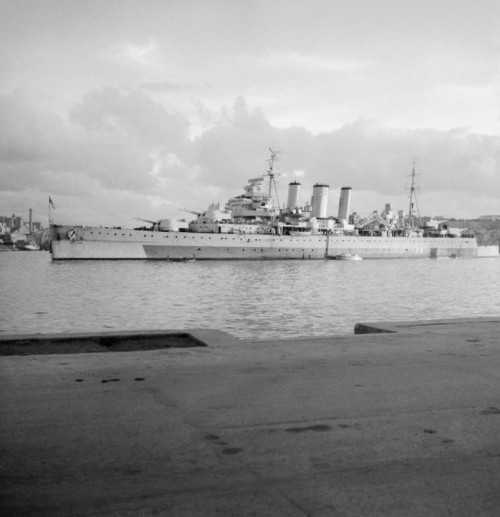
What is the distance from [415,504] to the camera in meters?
1.82

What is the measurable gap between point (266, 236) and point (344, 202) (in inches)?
820

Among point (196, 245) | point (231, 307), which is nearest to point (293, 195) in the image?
point (196, 245)

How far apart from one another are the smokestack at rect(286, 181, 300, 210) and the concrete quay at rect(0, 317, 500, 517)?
227ft

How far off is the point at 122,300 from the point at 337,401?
17396 mm

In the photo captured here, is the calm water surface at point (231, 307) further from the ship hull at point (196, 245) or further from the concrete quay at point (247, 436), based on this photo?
the ship hull at point (196, 245)

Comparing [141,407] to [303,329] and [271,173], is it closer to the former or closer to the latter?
[303,329]

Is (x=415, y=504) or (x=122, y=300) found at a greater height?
(x=415, y=504)

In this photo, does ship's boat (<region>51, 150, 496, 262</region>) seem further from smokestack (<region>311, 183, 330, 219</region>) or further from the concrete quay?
the concrete quay

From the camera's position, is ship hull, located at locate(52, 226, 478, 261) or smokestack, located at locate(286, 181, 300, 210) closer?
ship hull, located at locate(52, 226, 478, 261)

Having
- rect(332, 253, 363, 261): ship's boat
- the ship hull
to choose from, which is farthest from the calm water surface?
rect(332, 253, 363, 261): ship's boat

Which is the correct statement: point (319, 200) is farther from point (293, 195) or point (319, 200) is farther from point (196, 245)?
point (196, 245)

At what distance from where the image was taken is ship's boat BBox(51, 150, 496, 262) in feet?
181

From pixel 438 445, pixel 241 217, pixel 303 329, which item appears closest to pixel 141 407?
pixel 438 445

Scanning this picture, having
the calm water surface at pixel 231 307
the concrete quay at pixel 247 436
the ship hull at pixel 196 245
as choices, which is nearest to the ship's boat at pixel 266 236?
the ship hull at pixel 196 245
